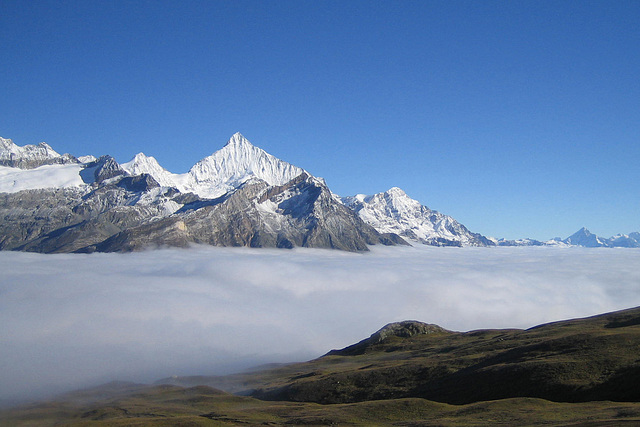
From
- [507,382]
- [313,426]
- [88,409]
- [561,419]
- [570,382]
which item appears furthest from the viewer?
[88,409]

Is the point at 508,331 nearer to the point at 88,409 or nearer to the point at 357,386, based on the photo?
the point at 357,386

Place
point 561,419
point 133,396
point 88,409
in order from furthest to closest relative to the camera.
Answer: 1. point 133,396
2. point 88,409
3. point 561,419

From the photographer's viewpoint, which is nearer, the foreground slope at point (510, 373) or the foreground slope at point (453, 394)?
the foreground slope at point (453, 394)

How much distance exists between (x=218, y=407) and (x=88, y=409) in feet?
184

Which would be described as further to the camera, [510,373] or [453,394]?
[453,394]

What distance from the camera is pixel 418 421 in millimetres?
92625

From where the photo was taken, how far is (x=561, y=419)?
7881 centimetres

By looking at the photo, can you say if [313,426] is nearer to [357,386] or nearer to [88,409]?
[357,386]

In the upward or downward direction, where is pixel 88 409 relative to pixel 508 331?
downward

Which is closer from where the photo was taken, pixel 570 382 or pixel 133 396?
pixel 570 382

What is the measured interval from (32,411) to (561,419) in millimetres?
173533

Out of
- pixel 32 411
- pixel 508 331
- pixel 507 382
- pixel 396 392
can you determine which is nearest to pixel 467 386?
pixel 507 382

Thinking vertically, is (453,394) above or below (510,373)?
below

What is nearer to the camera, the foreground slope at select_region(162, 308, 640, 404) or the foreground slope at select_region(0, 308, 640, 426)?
the foreground slope at select_region(0, 308, 640, 426)
